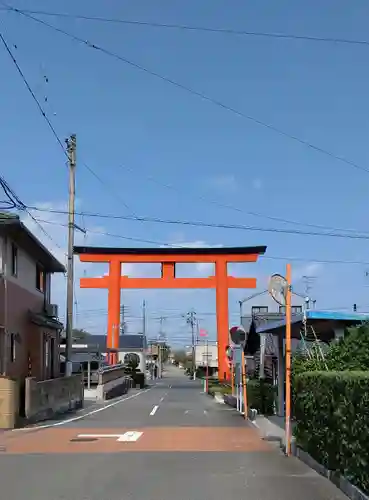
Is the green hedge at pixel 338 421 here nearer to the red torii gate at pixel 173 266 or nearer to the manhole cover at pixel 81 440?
the manhole cover at pixel 81 440

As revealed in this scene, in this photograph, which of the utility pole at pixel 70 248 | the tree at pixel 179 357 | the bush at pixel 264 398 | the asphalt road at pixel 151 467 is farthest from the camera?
the tree at pixel 179 357

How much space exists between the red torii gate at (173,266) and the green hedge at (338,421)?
39.4 meters

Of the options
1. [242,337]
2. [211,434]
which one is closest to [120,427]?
[211,434]

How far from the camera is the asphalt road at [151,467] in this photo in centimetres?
859

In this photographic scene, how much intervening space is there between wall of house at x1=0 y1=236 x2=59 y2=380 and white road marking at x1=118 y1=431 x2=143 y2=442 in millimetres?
7558

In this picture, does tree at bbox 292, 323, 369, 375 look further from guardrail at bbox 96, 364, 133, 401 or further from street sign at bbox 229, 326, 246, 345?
guardrail at bbox 96, 364, 133, 401

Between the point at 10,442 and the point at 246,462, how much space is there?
20.1ft

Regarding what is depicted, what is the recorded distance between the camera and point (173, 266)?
5212 cm

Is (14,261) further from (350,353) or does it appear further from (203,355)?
(203,355)

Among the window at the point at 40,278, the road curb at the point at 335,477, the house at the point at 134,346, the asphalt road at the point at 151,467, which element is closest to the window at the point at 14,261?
the window at the point at 40,278

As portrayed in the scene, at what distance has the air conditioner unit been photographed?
30495mm

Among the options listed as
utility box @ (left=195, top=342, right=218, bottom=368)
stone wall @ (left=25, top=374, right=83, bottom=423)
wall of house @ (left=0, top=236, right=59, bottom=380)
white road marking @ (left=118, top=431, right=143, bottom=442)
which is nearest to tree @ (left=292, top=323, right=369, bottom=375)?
white road marking @ (left=118, top=431, right=143, bottom=442)

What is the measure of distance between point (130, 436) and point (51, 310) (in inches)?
659

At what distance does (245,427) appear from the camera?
1858 cm
